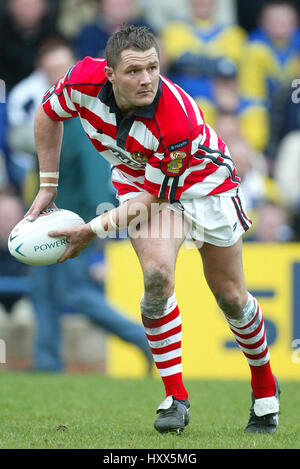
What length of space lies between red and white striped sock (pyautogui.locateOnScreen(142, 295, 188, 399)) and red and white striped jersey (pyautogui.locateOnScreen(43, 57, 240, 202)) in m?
0.56

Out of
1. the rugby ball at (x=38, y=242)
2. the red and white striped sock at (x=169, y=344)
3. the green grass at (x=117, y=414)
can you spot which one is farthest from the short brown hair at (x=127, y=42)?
the green grass at (x=117, y=414)

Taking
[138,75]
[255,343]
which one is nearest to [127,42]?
[138,75]

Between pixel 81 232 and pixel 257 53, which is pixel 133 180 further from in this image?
pixel 257 53

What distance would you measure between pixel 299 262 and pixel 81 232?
359 cm

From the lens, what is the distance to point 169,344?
Result: 4176 millimetres

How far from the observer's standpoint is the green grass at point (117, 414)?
3.84 meters

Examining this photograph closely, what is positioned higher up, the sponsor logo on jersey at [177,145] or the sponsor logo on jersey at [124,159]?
the sponsor logo on jersey at [177,145]

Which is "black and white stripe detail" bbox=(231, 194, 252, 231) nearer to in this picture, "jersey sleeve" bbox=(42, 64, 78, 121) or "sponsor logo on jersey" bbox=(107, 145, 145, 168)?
"sponsor logo on jersey" bbox=(107, 145, 145, 168)

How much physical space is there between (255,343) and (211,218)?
66cm

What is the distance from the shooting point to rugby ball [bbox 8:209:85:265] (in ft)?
13.7

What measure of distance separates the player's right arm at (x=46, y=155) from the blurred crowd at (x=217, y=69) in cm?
371
